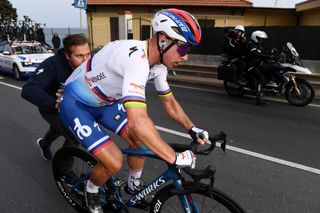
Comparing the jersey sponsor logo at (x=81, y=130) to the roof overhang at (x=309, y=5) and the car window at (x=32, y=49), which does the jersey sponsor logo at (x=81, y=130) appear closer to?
the car window at (x=32, y=49)

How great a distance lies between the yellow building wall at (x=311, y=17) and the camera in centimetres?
1734

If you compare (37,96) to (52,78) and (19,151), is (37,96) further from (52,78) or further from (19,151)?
(19,151)

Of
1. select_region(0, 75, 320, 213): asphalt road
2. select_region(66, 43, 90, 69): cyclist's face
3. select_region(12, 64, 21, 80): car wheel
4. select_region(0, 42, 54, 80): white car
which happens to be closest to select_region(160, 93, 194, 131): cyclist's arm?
select_region(66, 43, 90, 69): cyclist's face

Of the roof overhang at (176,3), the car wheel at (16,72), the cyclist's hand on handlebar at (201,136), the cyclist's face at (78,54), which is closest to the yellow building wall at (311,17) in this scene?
the roof overhang at (176,3)

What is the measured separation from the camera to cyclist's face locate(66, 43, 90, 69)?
3.19 m

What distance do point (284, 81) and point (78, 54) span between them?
240 inches

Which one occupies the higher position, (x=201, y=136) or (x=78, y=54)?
(x=78, y=54)

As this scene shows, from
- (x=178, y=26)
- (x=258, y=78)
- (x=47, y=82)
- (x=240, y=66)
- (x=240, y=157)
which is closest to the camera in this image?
(x=178, y=26)

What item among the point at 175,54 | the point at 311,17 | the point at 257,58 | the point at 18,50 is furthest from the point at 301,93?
the point at 311,17

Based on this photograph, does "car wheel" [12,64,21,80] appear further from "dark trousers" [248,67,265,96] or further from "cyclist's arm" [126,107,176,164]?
"cyclist's arm" [126,107,176,164]

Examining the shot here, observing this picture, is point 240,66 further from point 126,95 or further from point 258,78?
point 126,95

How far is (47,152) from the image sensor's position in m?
4.25

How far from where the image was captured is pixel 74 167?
3021mm

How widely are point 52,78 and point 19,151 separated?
1.99 m
